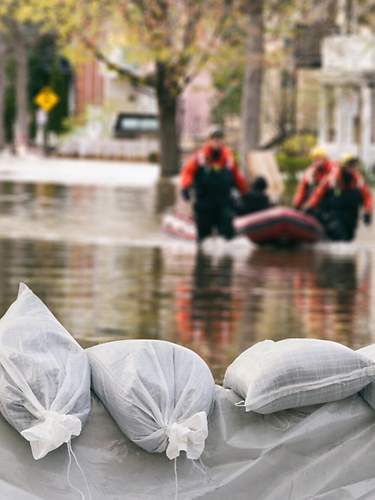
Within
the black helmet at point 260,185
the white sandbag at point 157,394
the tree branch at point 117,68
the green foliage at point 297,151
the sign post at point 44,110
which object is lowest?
the sign post at point 44,110

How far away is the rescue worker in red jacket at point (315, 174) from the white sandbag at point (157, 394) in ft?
68.9

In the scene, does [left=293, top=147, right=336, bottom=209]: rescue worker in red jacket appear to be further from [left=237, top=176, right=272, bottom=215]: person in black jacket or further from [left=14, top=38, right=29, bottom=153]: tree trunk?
[left=14, top=38, right=29, bottom=153]: tree trunk

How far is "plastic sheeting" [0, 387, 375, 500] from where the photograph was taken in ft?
18.0

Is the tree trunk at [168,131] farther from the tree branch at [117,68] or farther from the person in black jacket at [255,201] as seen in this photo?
the person in black jacket at [255,201]

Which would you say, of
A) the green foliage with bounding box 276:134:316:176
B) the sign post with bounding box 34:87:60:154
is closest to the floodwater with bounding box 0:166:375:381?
the green foliage with bounding box 276:134:316:176

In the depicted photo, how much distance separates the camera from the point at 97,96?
10344cm

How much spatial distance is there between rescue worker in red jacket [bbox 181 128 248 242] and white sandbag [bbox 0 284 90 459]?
18.6m

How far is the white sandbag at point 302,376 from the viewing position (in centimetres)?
557

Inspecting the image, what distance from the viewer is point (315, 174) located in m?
27.0

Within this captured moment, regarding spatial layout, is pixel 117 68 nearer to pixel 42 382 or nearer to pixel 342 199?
pixel 342 199

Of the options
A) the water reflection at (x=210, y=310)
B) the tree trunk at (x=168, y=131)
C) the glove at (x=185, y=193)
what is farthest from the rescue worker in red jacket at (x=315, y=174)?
the tree trunk at (x=168, y=131)

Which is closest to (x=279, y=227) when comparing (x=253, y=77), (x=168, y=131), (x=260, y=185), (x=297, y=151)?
(x=260, y=185)

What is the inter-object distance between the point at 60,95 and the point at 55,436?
293 feet

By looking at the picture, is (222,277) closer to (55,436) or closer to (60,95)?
(55,436)
